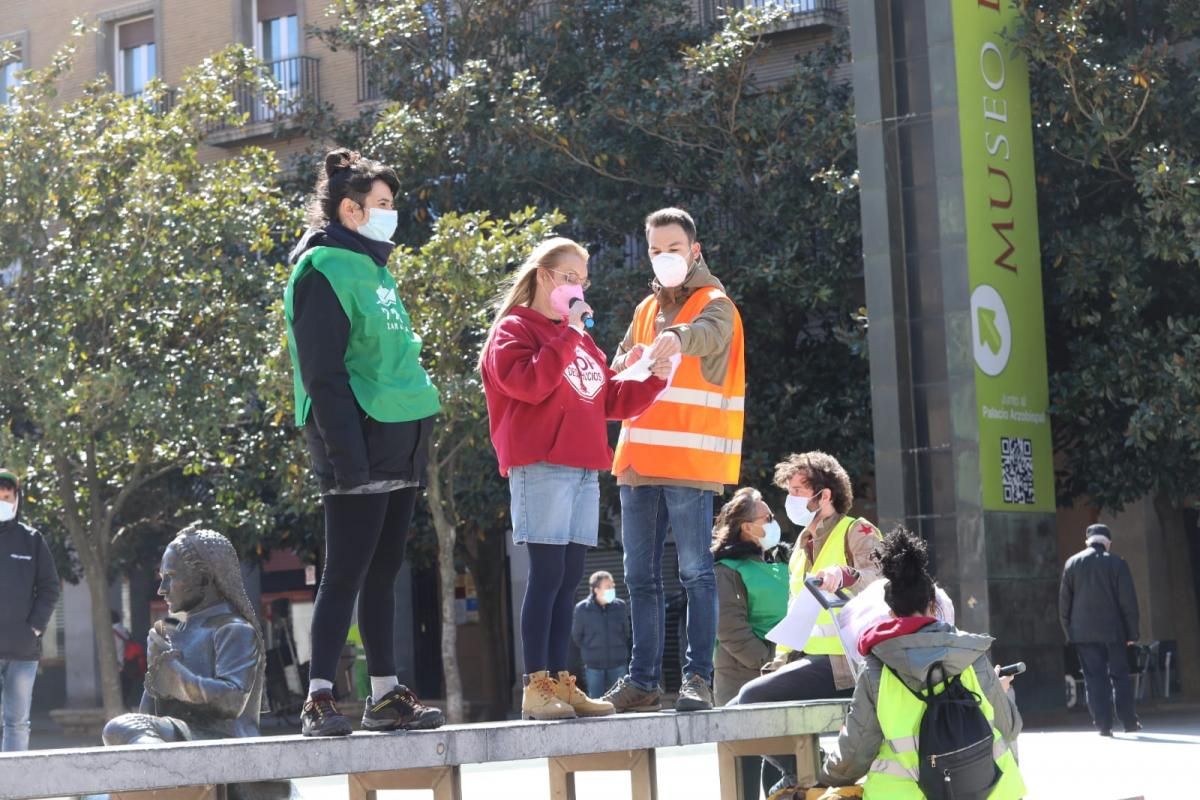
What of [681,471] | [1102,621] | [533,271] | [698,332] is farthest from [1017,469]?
[533,271]

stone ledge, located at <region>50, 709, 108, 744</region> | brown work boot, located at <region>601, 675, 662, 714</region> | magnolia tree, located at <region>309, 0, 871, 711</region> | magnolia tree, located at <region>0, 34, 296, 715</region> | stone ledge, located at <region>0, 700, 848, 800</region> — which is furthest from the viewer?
stone ledge, located at <region>50, 709, 108, 744</region>

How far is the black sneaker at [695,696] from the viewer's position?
709 cm

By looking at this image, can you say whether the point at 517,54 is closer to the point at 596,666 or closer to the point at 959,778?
the point at 596,666

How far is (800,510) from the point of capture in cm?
845

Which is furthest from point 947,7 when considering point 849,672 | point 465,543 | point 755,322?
point 849,672

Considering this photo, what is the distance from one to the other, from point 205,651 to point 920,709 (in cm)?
236

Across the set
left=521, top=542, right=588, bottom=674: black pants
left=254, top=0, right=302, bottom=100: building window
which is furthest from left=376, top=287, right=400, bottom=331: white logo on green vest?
left=254, top=0, right=302, bottom=100: building window

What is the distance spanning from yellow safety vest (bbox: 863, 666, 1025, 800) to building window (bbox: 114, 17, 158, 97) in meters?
28.2

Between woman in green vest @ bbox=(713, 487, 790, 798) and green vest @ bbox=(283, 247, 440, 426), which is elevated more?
green vest @ bbox=(283, 247, 440, 426)

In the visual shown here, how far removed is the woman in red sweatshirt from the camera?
21.6 ft

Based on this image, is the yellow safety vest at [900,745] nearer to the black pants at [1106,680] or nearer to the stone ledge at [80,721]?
the black pants at [1106,680]

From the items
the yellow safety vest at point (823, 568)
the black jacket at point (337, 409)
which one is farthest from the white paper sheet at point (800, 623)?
the black jacket at point (337, 409)

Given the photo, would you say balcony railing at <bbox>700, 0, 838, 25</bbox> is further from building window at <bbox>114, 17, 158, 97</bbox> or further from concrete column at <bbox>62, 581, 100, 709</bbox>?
concrete column at <bbox>62, 581, 100, 709</bbox>

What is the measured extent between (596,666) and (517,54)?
8.78 meters
